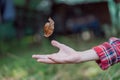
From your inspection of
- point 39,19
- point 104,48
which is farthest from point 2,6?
point 104,48

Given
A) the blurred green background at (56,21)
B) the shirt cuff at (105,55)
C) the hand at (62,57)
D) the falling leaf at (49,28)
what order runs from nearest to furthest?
the hand at (62,57), the shirt cuff at (105,55), the falling leaf at (49,28), the blurred green background at (56,21)

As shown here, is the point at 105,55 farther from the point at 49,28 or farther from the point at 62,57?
the point at 49,28

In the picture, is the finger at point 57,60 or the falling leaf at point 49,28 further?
the falling leaf at point 49,28

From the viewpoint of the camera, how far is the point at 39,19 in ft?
34.5

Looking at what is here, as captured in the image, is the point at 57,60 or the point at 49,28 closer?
the point at 57,60

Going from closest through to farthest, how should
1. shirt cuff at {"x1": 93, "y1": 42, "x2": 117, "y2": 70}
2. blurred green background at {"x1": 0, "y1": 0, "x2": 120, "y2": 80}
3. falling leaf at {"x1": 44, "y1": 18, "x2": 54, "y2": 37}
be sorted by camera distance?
shirt cuff at {"x1": 93, "y1": 42, "x2": 117, "y2": 70} < falling leaf at {"x1": 44, "y1": 18, "x2": 54, "y2": 37} < blurred green background at {"x1": 0, "y1": 0, "x2": 120, "y2": 80}

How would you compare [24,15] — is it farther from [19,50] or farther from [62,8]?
[19,50]

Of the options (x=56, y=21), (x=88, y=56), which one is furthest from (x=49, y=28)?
(x=56, y=21)

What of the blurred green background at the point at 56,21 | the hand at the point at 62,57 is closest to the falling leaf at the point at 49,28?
the hand at the point at 62,57

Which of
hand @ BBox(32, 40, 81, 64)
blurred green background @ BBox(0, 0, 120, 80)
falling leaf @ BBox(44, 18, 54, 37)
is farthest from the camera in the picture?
blurred green background @ BBox(0, 0, 120, 80)

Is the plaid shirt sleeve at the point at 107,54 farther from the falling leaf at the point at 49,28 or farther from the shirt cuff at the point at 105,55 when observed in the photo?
the falling leaf at the point at 49,28

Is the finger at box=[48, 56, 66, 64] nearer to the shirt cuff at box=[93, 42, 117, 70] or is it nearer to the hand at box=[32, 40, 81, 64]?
the hand at box=[32, 40, 81, 64]

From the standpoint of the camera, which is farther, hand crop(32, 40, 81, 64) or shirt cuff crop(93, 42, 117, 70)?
shirt cuff crop(93, 42, 117, 70)

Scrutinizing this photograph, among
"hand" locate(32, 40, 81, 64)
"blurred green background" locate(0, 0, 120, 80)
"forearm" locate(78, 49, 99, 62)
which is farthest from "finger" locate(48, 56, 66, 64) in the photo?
"blurred green background" locate(0, 0, 120, 80)
